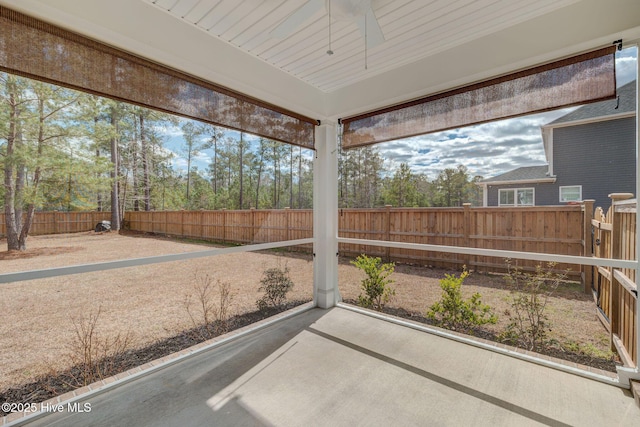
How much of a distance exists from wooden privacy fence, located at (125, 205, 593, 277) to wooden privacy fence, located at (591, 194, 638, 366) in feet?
0.42

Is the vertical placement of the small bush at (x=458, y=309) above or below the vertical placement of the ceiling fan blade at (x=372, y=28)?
below

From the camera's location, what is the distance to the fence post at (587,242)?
86.2 inches

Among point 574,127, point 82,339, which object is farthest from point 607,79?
point 82,339

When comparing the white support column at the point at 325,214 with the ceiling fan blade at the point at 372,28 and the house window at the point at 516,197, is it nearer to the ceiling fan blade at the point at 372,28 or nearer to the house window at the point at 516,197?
the ceiling fan blade at the point at 372,28

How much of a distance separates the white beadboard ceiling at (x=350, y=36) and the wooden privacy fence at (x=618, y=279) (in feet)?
4.00

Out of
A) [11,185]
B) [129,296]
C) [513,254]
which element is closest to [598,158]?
[513,254]

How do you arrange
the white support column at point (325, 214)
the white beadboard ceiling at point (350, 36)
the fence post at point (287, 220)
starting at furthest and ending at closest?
the white support column at point (325, 214) → the fence post at point (287, 220) → the white beadboard ceiling at point (350, 36)

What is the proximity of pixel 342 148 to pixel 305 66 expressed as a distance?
1059 millimetres

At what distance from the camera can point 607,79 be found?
1.98 meters

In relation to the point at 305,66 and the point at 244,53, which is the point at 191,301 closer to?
the point at 244,53

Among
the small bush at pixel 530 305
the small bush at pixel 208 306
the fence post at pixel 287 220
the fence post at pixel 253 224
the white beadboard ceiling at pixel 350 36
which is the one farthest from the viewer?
the fence post at pixel 287 220

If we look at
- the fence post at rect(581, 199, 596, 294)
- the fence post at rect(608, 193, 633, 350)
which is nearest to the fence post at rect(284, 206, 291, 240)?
the fence post at rect(581, 199, 596, 294)

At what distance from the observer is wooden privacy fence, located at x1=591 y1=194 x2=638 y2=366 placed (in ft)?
6.59

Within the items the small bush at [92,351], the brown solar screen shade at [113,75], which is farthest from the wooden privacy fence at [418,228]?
the brown solar screen shade at [113,75]
